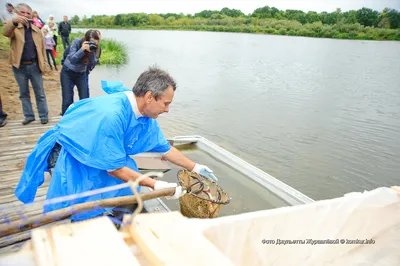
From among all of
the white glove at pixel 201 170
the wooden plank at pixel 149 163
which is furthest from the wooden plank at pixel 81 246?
the wooden plank at pixel 149 163

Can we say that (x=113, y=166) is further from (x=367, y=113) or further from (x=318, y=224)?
(x=367, y=113)

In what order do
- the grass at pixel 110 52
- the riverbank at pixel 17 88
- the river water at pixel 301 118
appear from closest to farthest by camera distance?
the river water at pixel 301 118 → the riverbank at pixel 17 88 → the grass at pixel 110 52

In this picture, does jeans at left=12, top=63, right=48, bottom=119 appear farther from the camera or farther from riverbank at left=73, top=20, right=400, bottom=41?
riverbank at left=73, top=20, right=400, bottom=41

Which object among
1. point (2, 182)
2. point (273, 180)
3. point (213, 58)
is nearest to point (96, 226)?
point (2, 182)

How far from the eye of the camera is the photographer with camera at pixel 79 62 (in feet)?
15.1

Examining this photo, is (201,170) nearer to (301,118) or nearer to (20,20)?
(20,20)

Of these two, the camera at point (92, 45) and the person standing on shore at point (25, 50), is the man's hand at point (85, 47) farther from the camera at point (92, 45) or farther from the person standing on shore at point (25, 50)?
the person standing on shore at point (25, 50)

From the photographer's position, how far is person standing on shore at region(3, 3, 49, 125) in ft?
14.3

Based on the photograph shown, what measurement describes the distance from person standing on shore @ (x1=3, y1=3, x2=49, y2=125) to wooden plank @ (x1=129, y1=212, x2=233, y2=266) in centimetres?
430

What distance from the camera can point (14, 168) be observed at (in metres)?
3.58

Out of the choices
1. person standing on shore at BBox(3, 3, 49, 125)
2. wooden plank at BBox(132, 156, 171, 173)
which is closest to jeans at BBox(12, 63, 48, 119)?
person standing on shore at BBox(3, 3, 49, 125)

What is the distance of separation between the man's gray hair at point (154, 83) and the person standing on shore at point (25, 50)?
3.46 m

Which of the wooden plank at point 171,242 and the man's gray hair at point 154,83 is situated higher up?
the man's gray hair at point 154,83

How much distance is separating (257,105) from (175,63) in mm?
9587
